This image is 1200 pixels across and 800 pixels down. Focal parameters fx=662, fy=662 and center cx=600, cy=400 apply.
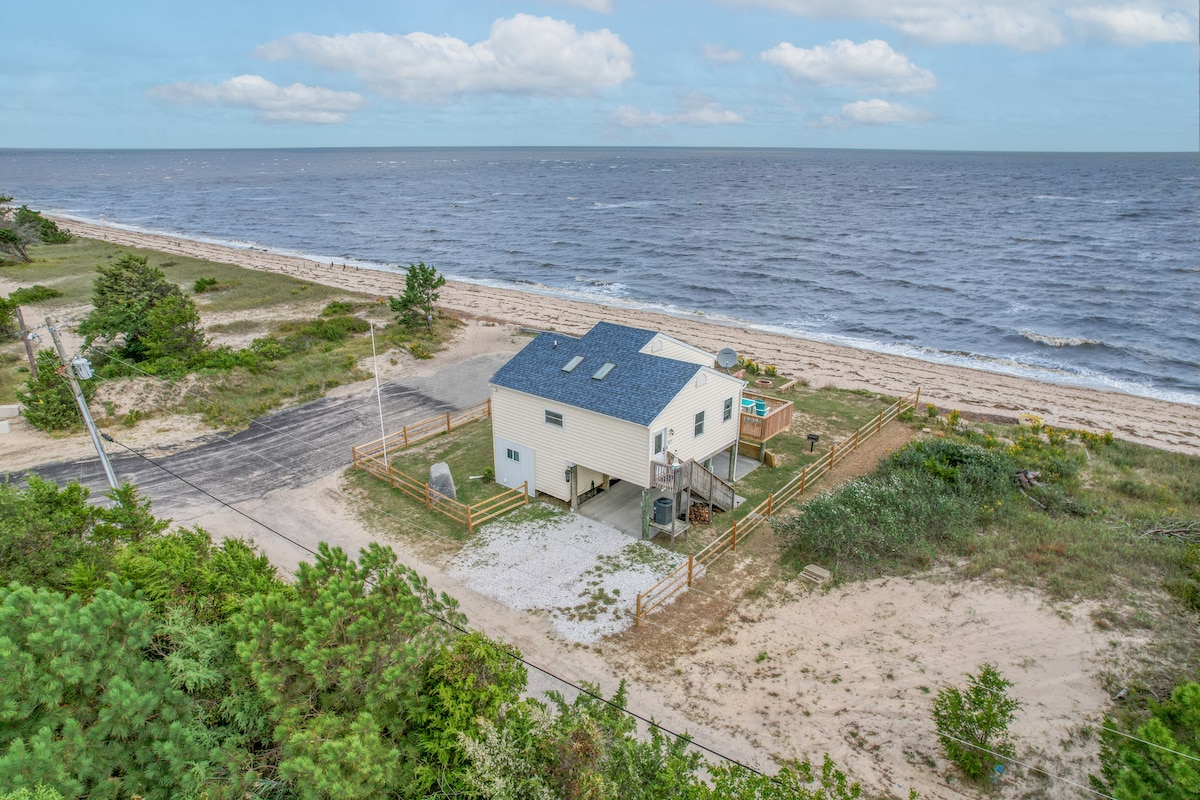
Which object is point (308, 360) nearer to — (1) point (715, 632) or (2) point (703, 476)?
(2) point (703, 476)

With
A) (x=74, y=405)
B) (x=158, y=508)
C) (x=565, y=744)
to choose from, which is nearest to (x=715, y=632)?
(x=565, y=744)

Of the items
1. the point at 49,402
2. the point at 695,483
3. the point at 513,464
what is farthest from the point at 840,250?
the point at 49,402

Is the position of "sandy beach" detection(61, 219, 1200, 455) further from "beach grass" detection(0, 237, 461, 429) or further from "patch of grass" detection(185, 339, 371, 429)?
"patch of grass" detection(185, 339, 371, 429)

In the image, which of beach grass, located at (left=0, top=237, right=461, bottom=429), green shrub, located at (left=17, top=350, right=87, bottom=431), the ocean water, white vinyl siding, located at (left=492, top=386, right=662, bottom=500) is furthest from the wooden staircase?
A: the ocean water

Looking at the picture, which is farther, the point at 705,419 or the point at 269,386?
the point at 269,386

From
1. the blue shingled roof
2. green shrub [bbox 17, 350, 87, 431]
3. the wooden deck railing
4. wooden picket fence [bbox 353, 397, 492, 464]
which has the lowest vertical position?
wooden picket fence [bbox 353, 397, 492, 464]

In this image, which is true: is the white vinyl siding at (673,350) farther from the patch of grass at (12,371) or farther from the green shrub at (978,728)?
the patch of grass at (12,371)

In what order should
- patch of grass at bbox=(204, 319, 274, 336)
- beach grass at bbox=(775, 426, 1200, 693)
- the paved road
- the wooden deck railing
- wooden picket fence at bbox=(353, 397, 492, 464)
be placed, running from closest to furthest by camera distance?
1. beach grass at bbox=(775, 426, 1200, 693)
2. the paved road
3. the wooden deck railing
4. wooden picket fence at bbox=(353, 397, 492, 464)
5. patch of grass at bbox=(204, 319, 274, 336)

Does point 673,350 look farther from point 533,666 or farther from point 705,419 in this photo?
point 533,666
